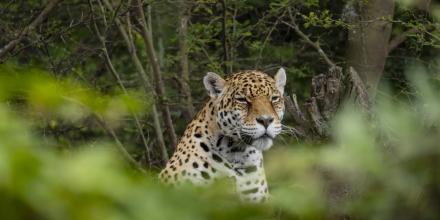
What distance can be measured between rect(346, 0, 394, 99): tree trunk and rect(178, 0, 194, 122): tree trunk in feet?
7.25

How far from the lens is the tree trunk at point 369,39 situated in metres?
13.3

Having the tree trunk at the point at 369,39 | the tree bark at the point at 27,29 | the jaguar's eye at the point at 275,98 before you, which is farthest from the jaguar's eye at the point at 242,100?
the tree trunk at the point at 369,39

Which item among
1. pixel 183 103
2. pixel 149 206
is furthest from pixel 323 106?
pixel 149 206

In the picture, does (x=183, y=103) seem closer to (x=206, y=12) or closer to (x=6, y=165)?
(x=206, y=12)

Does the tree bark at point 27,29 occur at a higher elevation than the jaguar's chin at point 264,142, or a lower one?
higher

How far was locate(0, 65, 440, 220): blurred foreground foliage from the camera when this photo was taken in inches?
66.0

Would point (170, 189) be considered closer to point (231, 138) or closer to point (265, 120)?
point (265, 120)

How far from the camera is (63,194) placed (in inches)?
66.3

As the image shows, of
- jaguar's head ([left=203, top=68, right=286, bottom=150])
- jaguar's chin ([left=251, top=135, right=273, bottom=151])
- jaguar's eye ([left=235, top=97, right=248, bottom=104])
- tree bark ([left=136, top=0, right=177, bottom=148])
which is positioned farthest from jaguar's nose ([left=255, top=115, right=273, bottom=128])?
tree bark ([left=136, top=0, right=177, bottom=148])

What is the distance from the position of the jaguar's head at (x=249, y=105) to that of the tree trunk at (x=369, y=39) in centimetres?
368

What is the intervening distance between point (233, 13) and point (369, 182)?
38.4 ft

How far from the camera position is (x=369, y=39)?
13.8 m

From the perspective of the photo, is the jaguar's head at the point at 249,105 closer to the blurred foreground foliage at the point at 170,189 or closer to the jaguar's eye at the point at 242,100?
the jaguar's eye at the point at 242,100

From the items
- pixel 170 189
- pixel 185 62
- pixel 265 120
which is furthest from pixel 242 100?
pixel 170 189
